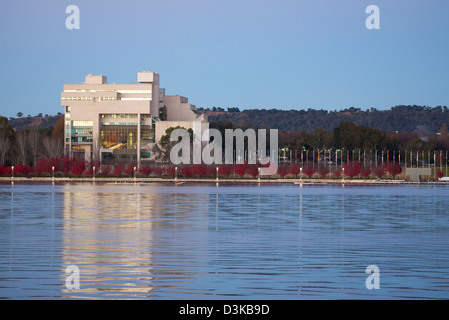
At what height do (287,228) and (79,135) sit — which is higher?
(79,135)

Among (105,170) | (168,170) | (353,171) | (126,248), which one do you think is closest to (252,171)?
(168,170)

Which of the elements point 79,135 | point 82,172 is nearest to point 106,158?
point 79,135

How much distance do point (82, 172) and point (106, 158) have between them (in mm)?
17614

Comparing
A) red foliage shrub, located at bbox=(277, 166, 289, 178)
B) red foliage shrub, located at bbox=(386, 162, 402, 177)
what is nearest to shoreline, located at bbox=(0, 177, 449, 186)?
red foliage shrub, located at bbox=(277, 166, 289, 178)

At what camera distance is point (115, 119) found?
13325cm

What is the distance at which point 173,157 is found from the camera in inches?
4589

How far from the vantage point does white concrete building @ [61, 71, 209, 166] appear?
426ft

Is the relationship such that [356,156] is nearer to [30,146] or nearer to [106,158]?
[106,158]

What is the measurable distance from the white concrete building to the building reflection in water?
88.8 metres

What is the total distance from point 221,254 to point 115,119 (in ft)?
375

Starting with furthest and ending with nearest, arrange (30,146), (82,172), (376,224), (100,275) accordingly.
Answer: (30,146) < (82,172) < (376,224) < (100,275)

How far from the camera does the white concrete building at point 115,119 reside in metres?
130

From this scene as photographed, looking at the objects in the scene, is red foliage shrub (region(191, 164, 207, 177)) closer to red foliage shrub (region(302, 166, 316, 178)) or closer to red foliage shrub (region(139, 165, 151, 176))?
red foliage shrub (region(139, 165, 151, 176))

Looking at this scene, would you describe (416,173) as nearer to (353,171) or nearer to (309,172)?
(353,171)
